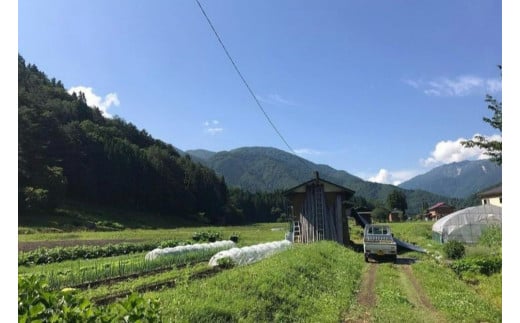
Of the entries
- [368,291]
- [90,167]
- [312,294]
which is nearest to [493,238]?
[368,291]

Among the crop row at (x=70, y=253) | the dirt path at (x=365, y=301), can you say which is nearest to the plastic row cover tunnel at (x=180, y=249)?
the crop row at (x=70, y=253)

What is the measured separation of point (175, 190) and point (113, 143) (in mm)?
17796

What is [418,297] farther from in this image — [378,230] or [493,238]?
[493,238]

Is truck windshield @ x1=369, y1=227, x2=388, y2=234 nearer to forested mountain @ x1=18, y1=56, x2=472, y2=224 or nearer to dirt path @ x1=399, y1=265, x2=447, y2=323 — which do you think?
dirt path @ x1=399, y1=265, x2=447, y2=323

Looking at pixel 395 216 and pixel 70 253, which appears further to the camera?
pixel 395 216

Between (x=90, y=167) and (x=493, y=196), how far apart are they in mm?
72084

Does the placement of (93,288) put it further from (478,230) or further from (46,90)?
(46,90)

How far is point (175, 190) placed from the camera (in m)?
93.9

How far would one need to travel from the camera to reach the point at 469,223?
106ft

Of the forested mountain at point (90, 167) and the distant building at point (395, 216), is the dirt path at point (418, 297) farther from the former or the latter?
the distant building at point (395, 216)

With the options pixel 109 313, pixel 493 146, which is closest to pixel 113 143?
pixel 493 146
